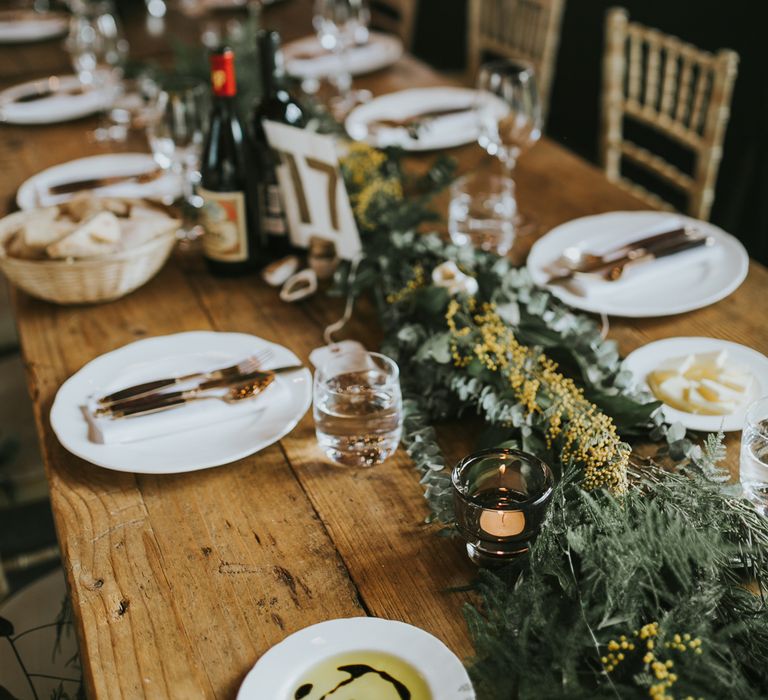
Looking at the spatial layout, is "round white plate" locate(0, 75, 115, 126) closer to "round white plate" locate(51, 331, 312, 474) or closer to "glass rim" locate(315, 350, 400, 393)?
"round white plate" locate(51, 331, 312, 474)

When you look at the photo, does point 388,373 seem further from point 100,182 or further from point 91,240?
point 100,182

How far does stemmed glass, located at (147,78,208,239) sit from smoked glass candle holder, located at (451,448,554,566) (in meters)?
0.81

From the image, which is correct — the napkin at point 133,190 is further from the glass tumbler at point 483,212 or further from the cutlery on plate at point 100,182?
the glass tumbler at point 483,212

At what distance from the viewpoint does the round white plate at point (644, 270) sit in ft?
4.56

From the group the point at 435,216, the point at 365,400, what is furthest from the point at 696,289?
the point at 365,400

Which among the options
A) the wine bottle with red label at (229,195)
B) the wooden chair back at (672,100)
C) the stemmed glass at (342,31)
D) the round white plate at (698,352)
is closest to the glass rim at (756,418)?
the round white plate at (698,352)

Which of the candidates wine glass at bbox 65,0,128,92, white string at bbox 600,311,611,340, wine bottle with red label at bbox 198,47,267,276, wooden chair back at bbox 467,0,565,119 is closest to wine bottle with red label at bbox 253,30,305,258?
wine bottle with red label at bbox 198,47,267,276

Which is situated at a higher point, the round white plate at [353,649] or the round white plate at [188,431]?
the round white plate at [353,649]

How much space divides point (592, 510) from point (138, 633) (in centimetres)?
47

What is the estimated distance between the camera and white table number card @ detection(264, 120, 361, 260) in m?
Result: 1.42

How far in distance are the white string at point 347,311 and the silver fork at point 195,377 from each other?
11 cm

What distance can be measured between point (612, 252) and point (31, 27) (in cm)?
217

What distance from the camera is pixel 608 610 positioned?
79 centimetres

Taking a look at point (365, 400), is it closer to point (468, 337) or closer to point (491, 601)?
point (468, 337)
